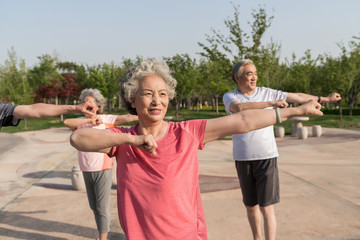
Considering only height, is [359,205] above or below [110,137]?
below

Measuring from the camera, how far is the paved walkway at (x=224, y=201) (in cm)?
438

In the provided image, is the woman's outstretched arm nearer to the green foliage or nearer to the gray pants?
the gray pants

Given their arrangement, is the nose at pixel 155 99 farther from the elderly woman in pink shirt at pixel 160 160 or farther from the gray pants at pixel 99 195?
the gray pants at pixel 99 195

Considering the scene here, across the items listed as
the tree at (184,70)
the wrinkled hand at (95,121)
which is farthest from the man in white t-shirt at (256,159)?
the tree at (184,70)

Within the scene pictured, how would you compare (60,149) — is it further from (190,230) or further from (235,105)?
(190,230)

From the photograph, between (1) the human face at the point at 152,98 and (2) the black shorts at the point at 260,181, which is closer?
(1) the human face at the point at 152,98

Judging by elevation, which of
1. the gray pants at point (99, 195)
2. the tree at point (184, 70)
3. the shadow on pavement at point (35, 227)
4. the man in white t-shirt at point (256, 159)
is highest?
the tree at point (184, 70)

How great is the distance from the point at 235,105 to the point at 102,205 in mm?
2139

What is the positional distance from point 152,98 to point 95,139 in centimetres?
41

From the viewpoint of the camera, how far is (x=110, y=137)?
64.2 inches

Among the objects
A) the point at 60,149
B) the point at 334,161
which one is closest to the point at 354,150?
the point at 334,161

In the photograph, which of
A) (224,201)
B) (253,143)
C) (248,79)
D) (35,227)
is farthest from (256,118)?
(35,227)

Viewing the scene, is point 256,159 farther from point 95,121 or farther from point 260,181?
point 95,121

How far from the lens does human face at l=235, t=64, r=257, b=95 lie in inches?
136
